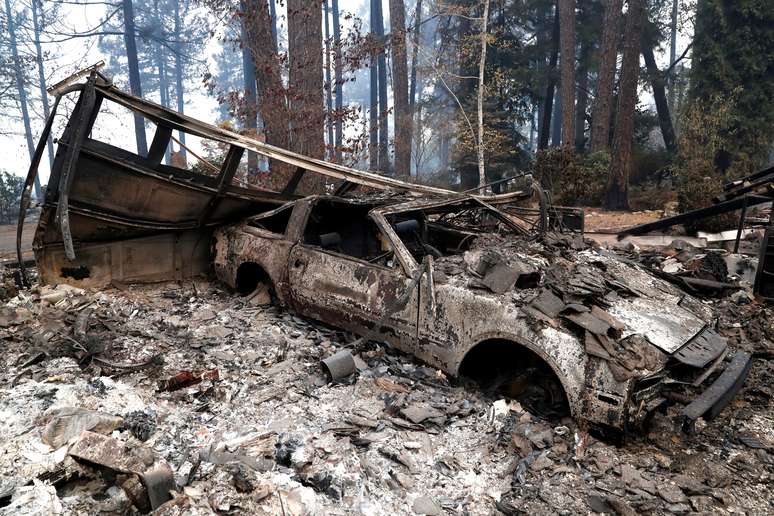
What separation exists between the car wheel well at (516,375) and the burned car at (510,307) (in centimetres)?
1

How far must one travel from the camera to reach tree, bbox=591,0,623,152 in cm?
1627

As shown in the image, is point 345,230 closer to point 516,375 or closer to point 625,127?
point 516,375

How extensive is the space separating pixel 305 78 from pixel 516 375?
8865 millimetres

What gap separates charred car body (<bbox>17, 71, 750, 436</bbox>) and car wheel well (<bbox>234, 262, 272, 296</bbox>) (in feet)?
0.06

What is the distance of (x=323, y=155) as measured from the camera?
11188mm

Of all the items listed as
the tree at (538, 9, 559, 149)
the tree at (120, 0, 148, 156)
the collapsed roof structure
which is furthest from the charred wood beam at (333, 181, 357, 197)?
the tree at (120, 0, 148, 156)

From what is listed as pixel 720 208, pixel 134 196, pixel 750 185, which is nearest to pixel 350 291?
pixel 134 196

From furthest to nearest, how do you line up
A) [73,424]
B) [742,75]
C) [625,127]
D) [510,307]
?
[742,75]
[625,127]
[510,307]
[73,424]

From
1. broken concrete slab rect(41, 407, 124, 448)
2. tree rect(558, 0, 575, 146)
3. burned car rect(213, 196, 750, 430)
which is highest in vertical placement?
tree rect(558, 0, 575, 146)

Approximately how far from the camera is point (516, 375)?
157 inches

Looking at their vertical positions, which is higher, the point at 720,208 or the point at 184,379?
the point at 720,208

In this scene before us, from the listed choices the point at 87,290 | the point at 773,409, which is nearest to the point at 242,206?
the point at 87,290

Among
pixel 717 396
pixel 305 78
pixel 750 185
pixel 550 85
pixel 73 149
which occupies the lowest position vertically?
pixel 717 396

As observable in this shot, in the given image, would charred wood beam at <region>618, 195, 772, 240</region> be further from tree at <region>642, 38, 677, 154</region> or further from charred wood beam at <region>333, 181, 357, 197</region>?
tree at <region>642, 38, 677, 154</region>
